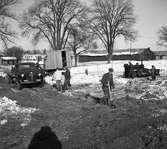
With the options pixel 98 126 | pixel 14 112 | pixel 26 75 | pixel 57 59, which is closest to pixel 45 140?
pixel 98 126

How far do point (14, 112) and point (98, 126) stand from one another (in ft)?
12.8

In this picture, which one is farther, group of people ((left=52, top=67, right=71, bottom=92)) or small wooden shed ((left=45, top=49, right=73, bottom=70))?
small wooden shed ((left=45, top=49, right=73, bottom=70))

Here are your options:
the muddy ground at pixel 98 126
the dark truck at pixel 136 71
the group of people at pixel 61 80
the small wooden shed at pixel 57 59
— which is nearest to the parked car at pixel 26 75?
the group of people at pixel 61 80

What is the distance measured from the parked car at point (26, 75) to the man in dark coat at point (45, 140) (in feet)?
32.2

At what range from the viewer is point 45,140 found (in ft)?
21.1

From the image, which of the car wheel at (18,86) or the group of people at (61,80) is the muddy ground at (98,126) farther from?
the car wheel at (18,86)

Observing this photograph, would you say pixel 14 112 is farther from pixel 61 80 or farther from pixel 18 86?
pixel 18 86

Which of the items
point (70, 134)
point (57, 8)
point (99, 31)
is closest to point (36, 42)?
point (57, 8)

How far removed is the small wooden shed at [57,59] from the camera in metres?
28.4

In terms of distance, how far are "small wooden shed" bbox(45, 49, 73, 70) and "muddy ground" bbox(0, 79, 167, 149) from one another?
17604 millimetres

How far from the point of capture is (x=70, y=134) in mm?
6844

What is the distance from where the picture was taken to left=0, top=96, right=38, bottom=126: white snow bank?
333 inches

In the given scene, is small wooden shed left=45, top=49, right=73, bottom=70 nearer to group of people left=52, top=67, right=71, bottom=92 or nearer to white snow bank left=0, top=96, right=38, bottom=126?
group of people left=52, top=67, right=71, bottom=92

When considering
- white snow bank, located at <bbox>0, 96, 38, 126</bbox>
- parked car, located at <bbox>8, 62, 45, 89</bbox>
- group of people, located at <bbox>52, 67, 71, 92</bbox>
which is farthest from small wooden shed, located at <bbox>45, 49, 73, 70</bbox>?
white snow bank, located at <bbox>0, 96, 38, 126</bbox>
